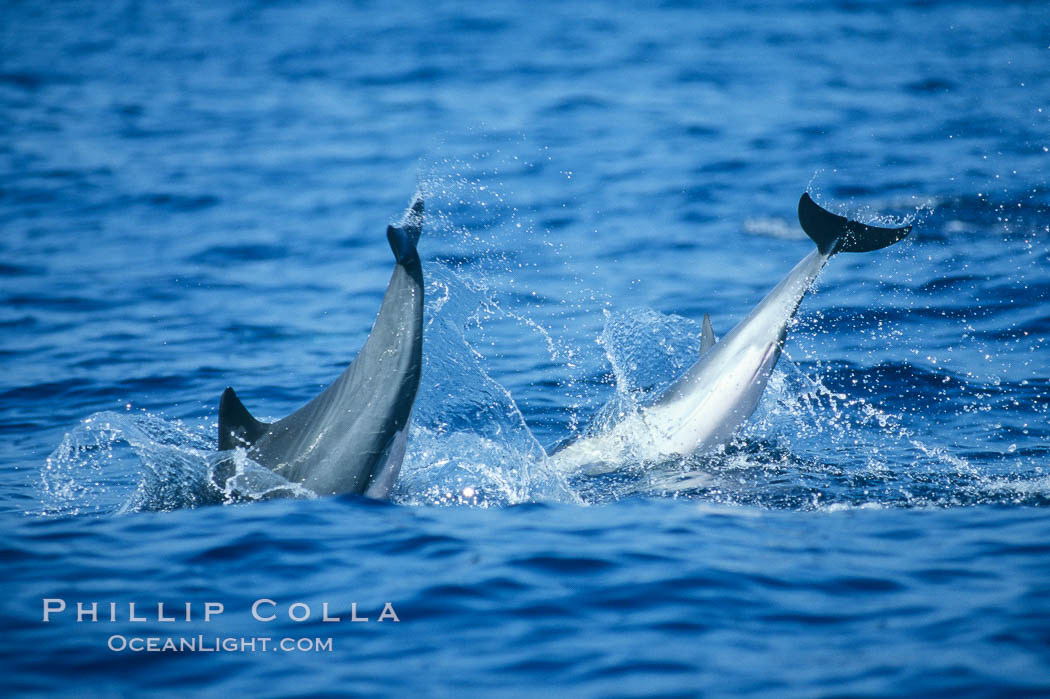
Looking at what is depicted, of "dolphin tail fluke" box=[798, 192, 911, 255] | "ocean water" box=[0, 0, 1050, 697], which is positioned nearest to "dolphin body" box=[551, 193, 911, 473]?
"dolphin tail fluke" box=[798, 192, 911, 255]

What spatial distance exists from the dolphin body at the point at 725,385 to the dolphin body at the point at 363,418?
84.3 inches

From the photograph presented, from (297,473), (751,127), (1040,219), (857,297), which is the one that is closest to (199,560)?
(297,473)

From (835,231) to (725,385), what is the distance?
1.75 m

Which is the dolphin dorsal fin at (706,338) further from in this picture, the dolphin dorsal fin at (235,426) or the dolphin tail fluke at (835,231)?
the dolphin dorsal fin at (235,426)

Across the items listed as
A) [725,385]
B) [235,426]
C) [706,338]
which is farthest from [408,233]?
[706,338]

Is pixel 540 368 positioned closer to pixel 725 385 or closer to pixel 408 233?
pixel 725 385

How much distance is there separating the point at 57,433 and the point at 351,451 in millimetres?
4617

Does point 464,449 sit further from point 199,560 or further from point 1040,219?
point 1040,219

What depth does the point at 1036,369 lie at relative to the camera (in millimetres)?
12203

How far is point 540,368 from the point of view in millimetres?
13297

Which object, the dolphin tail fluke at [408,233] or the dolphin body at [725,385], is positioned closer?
the dolphin tail fluke at [408,233]

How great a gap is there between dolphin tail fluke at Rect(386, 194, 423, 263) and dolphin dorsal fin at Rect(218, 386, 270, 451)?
1.70 metres

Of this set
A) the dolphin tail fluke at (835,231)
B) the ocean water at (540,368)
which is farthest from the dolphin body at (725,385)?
the ocean water at (540,368)

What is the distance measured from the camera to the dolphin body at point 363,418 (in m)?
8.31
